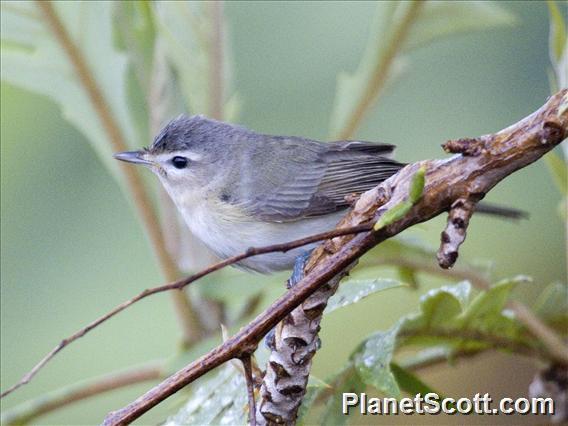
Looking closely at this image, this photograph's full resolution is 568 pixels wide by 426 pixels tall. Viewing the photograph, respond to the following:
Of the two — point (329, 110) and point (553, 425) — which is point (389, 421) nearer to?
point (553, 425)

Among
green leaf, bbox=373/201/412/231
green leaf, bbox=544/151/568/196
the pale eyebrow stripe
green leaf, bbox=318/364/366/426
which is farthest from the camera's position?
the pale eyebrow stripe

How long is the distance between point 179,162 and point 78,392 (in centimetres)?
66

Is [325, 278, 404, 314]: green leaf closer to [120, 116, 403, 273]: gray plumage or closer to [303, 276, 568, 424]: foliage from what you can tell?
[303, 276, 568, 424]: foliage

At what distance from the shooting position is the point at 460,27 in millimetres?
1850

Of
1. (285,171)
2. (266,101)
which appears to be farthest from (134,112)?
(266,101)

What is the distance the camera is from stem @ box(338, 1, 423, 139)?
5.93ft

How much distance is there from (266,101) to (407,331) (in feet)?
3.86

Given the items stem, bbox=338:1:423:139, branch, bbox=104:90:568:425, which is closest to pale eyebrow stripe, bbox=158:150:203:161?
stem, bbox=338:1:423:139

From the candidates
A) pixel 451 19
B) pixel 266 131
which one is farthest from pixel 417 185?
pixel 266 131

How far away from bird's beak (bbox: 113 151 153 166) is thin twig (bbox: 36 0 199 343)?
0.02 metres

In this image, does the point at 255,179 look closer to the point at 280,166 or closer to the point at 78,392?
the point at 280,166

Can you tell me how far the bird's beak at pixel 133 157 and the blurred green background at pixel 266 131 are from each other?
46 cm

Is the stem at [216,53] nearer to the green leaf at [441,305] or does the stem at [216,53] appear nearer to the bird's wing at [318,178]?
the bird's wing at [318,178]

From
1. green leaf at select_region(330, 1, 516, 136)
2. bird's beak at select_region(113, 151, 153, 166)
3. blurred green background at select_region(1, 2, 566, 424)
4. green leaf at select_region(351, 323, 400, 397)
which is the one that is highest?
green leaf at select_region(330, 1, 516, 136)
